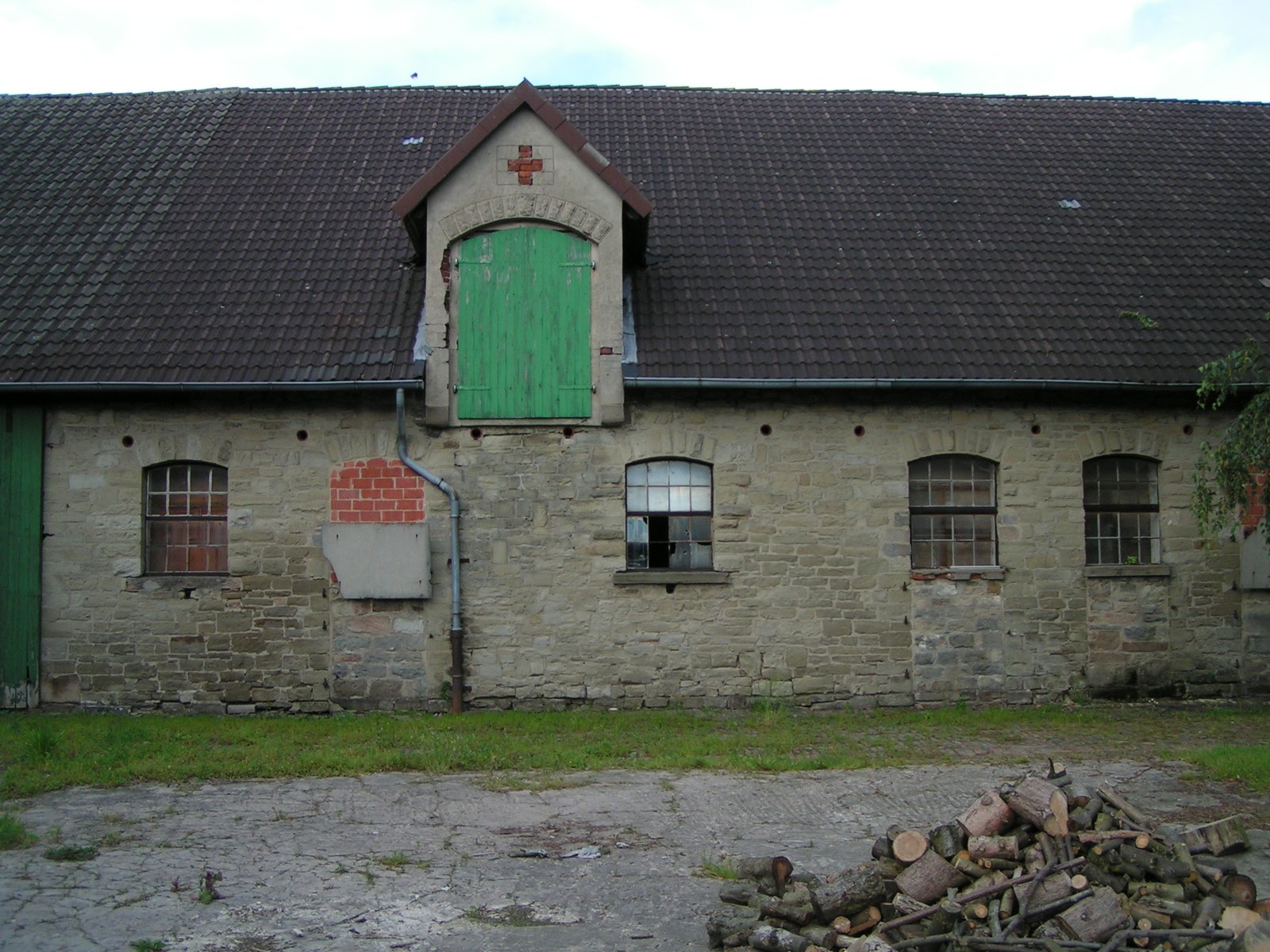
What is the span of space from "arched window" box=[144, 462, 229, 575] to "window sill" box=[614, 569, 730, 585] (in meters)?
4.31

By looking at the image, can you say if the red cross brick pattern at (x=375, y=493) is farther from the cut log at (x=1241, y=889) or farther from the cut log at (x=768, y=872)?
the cut log at (x=1241, y=889)

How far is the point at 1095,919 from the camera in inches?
211

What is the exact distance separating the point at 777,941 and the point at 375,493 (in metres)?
8.32

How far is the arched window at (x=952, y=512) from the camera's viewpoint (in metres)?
13.3

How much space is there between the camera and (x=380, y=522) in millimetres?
12758

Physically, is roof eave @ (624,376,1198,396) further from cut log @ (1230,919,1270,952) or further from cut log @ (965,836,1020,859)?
cut log @ (1230,919,1270,952)

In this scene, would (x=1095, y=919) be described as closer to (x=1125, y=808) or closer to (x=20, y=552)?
(x=1125, y=808)

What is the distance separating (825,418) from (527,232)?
12.5 feet

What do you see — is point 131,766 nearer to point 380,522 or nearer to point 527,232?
point 380,522

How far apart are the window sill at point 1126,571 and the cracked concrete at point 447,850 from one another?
379 cm

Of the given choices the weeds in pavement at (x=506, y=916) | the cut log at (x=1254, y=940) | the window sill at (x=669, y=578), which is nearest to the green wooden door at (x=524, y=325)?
the window sill at (x=669, y=578)

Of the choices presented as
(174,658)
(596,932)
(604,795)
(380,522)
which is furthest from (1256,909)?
(174,658)

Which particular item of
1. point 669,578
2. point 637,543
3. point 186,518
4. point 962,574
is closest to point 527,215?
point 637,543

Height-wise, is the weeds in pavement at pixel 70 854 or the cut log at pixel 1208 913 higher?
the cut log at pixel 1208 913
